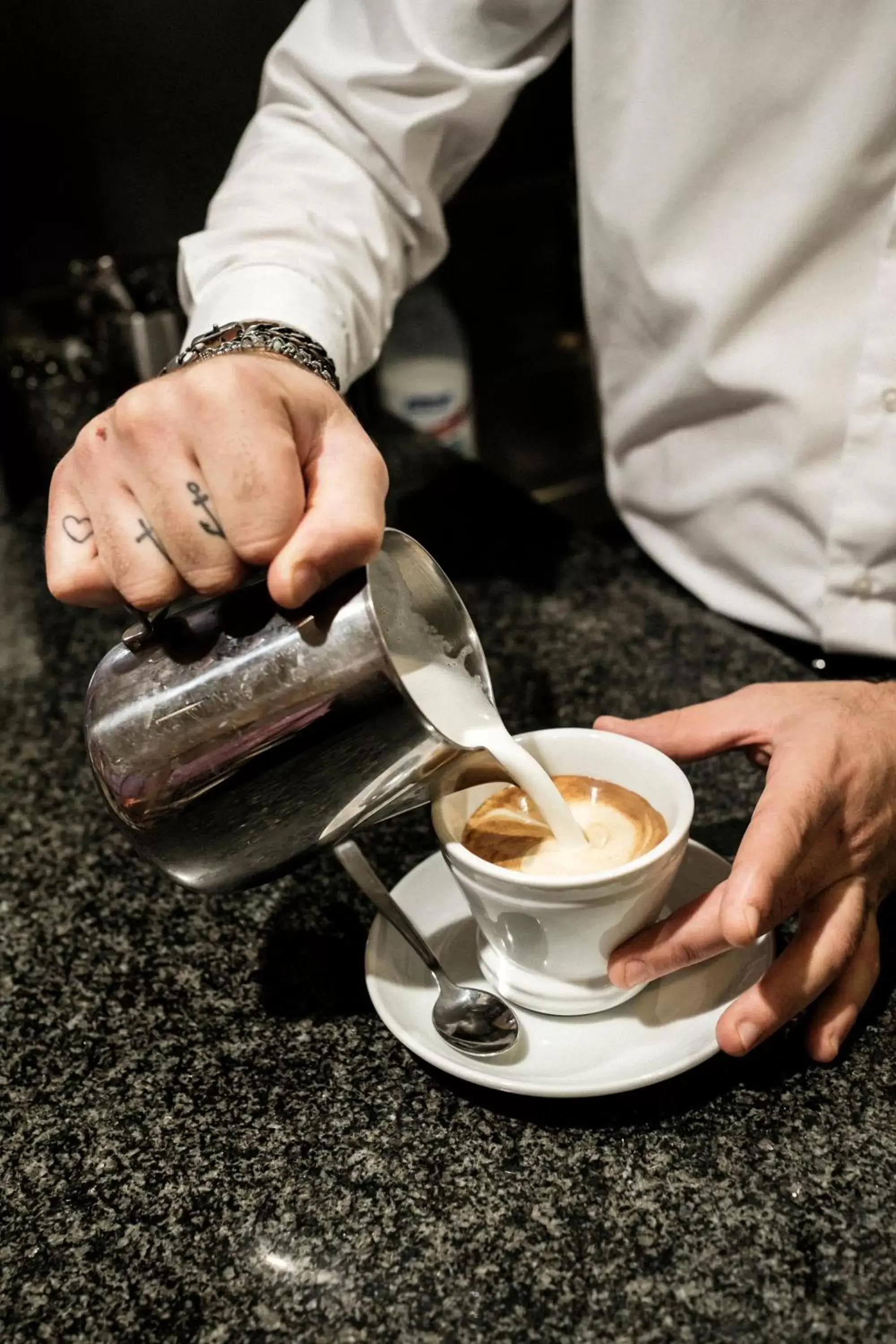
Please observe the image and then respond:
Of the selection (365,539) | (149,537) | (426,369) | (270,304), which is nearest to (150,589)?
(149,537)

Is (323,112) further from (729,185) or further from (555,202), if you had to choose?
(555,202)

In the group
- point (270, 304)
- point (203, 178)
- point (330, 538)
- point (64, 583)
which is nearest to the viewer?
point (330, 538)

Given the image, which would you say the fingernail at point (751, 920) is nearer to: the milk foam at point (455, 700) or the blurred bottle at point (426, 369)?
the milk foam at point (455, 700)

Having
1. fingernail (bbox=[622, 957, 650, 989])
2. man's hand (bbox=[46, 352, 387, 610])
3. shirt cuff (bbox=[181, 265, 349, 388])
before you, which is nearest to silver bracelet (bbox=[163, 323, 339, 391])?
shirt cuff (bbox=[181, 265, 349, 388])

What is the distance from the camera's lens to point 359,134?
109 centimetres

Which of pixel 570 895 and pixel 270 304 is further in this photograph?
pixel 270 304

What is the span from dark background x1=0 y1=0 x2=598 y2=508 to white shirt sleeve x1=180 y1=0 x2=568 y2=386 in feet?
1.36

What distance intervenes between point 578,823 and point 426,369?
3.33ft

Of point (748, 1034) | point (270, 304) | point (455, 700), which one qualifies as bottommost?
point (748, 1034)

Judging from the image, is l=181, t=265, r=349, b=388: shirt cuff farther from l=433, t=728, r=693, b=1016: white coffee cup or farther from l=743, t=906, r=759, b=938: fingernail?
l=743, t=906, r=759, b=938: fingernail

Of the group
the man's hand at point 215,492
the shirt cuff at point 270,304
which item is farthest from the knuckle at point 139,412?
the shirt cuff at point 270,304

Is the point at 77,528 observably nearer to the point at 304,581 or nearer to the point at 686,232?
the point at 304,581

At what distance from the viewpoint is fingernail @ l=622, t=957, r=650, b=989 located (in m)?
0.67

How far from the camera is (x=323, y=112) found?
42.6 inches
